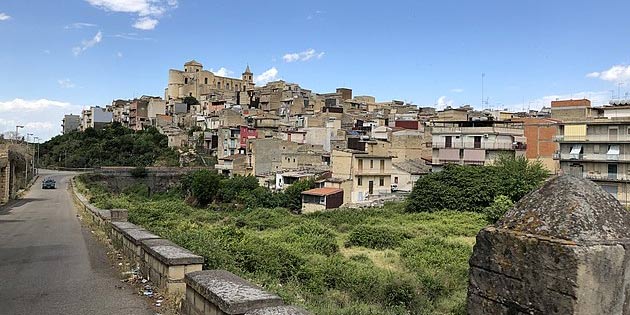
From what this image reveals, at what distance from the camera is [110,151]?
78.1 m

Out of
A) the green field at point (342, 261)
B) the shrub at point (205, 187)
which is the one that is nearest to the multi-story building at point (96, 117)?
the shrub at point (205, 187)

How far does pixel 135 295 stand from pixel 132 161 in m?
74.2

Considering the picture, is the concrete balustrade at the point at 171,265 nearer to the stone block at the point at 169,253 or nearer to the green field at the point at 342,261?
the stone block at the point at 169,253

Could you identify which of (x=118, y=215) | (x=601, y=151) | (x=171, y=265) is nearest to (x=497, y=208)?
(x=601, y=151)

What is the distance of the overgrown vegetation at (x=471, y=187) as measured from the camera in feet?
127

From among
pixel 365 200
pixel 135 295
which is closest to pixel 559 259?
pixel 135 295

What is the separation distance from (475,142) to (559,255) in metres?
51.8

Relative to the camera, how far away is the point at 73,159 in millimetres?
78000

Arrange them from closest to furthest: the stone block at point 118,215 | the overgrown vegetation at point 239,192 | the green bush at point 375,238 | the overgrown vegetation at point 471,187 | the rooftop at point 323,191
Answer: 1. the stone block at point 118,215
2. the green bush at point 375,238
3. the overgrown vegetation at point 471,187
4. the rooftop at point 323,191
5. the overgrown vegetation at point 239,192

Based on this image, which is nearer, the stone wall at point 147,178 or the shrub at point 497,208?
the shrub at point 497,208

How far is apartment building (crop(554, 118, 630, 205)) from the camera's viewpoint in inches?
1682

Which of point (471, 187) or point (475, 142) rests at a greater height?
point (475, 142)

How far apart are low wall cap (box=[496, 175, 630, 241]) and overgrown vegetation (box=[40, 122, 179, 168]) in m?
77.7

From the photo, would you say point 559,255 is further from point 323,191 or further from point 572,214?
point 323,191
